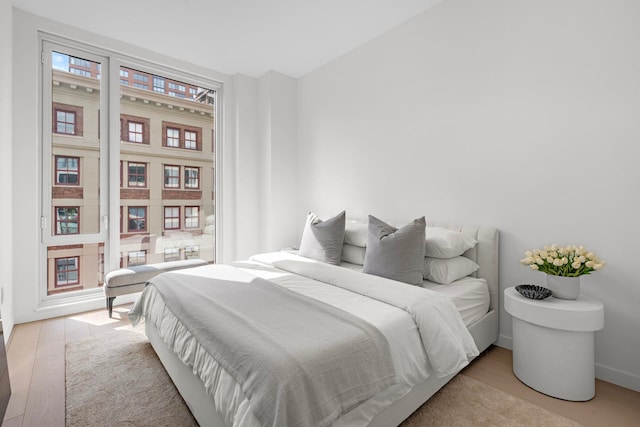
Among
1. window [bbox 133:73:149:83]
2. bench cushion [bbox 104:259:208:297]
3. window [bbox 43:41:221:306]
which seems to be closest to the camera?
bench cushion [bbox 104:259:208:297]

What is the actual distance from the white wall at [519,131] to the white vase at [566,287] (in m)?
0.27

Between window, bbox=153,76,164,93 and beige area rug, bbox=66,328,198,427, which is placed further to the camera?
window, bbox=153,76,164,93

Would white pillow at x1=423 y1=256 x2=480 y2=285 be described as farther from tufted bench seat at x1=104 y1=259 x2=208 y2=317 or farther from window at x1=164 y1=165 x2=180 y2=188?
window at x1=164 y1=165 x2=180 y2=188

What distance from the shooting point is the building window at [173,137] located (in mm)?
3781

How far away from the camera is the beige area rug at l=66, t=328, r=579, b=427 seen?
5.34ft

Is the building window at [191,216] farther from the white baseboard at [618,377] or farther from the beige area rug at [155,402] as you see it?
the white baseboard at [618,377]

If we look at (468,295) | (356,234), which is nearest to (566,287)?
(468,295)

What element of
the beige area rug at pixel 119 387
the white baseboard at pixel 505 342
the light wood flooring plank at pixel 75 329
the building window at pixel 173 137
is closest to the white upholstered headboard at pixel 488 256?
the white baseboard at pixel 505 342

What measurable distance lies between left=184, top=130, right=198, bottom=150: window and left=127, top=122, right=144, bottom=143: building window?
0.50 meters

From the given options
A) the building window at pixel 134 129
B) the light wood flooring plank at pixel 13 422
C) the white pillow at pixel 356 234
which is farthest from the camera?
the building window at pixel 134 129

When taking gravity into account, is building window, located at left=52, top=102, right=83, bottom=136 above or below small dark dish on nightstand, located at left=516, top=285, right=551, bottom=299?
above

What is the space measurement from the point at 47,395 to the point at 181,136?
2894mm

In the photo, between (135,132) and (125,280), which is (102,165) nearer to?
(135,132)

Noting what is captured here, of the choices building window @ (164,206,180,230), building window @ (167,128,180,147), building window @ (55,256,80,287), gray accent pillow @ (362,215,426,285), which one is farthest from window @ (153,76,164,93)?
gray accent pillow @ (362,215,426,285)
